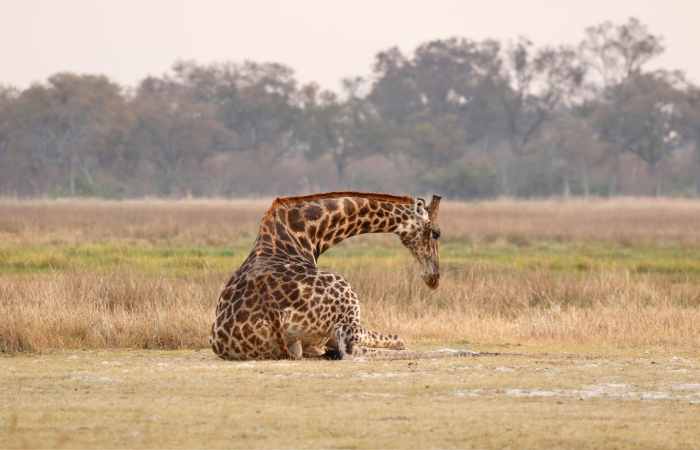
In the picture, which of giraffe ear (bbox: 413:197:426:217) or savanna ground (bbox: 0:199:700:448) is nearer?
savanna ground (bbox: 0:199:700:448)

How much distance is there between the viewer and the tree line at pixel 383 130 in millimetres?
82000

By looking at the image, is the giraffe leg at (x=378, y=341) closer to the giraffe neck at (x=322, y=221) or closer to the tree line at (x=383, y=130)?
the giraffe neck at (x=322, y=221)

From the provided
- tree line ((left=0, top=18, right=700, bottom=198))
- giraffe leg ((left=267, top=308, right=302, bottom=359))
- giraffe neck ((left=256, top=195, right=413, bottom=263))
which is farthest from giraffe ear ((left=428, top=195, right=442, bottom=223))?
tree line ((left=0, top=18, right=700, bottom=198))

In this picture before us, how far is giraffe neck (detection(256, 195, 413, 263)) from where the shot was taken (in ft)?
39.0

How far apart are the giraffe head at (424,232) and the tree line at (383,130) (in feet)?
211

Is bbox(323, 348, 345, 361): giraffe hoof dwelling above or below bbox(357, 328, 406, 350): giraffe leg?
below

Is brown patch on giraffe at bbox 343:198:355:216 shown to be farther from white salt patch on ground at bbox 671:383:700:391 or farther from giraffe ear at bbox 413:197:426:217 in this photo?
white salt patch on ground at bbox 671:383:700:391

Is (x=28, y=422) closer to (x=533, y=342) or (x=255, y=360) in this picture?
(x=255, y=360)

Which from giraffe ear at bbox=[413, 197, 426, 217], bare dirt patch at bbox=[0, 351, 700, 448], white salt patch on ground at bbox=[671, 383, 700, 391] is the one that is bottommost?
white salt patch on ground at bbox=[671, 383, 700, 391]

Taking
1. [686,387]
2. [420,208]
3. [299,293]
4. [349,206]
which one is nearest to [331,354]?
[299,293]

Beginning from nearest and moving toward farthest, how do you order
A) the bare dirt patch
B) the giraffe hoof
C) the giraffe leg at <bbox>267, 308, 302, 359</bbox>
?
the bare dirt patch, the giraffe leg at <bbox>267, 308, 302, 359</bbox>, the giraffe hoof

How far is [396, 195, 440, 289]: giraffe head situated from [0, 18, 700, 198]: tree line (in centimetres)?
6433

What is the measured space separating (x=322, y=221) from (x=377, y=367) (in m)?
1.61

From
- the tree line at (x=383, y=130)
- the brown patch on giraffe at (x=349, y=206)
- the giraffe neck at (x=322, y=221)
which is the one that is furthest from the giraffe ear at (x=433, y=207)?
the tree line at (x=383, y=130)
